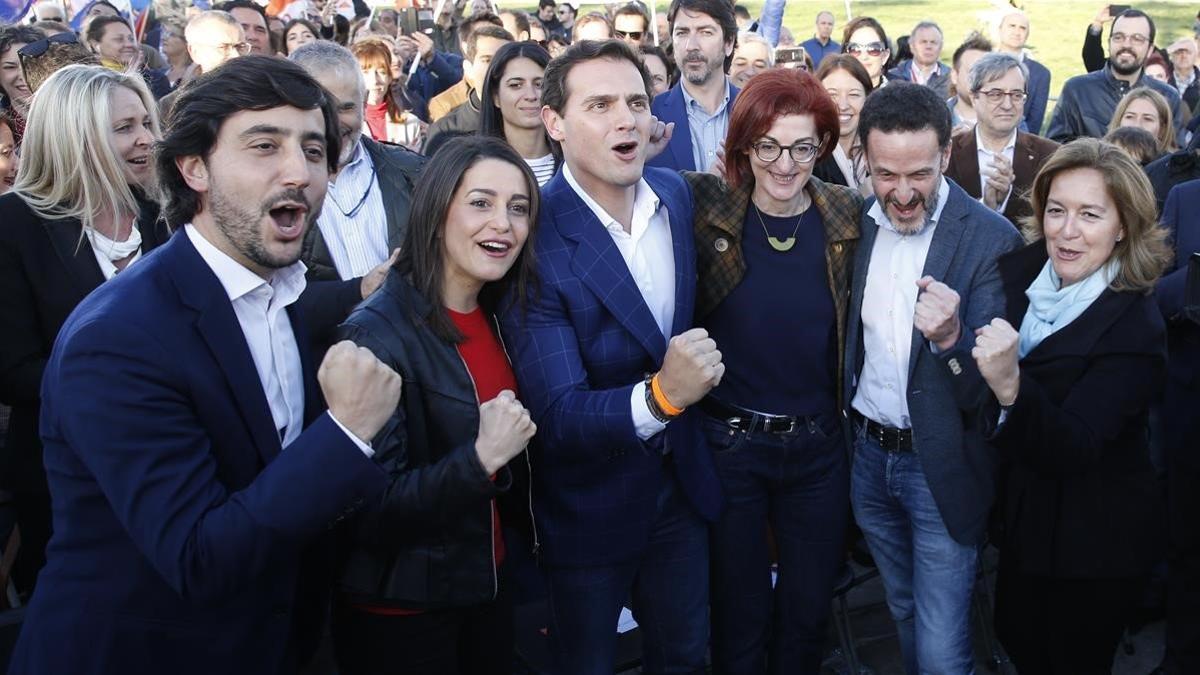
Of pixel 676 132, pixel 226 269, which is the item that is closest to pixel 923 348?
pixel 226 269

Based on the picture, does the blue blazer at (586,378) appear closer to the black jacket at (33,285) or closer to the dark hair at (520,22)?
the black jacket at (33,285)

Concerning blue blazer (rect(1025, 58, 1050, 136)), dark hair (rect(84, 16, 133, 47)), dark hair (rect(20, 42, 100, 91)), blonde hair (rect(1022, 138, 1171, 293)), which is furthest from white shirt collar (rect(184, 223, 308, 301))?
blue blazer (rect(1025, 58, 1050, 136))

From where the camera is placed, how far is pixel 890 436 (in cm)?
333

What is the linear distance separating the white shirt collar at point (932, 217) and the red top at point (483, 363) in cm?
134

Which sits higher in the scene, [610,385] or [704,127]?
[704,127]

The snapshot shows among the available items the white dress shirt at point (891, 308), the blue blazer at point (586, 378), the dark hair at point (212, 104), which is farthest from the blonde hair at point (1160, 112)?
the dark hair at point (212, 104)

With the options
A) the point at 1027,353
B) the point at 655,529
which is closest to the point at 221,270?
the point at 655,529

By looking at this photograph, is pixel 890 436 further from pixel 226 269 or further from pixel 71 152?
pixel 71 152

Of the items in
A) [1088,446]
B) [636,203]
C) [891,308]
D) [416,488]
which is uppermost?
[636,203]

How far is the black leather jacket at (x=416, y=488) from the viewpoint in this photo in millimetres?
2457

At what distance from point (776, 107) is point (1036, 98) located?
6336 mm

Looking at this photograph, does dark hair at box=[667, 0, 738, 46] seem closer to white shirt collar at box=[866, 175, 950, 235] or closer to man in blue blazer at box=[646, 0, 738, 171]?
man in blue blazer at box=[646, 0, 738, 171]

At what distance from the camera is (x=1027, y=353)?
10.4 ft

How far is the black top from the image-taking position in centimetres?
327
